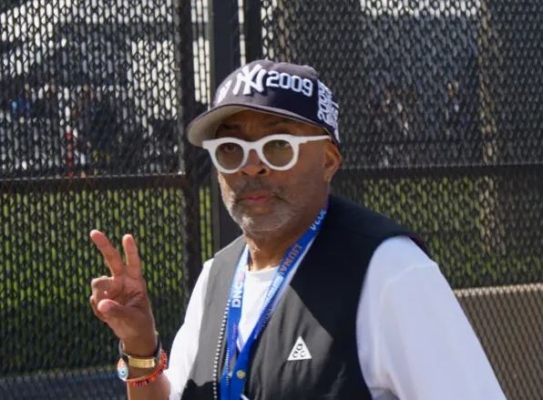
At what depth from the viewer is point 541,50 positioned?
5832mm

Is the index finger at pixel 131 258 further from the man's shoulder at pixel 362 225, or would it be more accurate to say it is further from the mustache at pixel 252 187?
the man's shoulder at pixel 362 225

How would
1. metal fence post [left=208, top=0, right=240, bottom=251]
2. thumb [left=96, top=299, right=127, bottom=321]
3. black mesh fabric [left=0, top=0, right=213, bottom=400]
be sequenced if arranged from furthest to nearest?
metal fence post [left=208, top=0, right=240, bottom=251] → black mesh fabric [left=0, top=0, right=213, bottom=400] → thumb [left=96, top=299, right=127, bottom=321]

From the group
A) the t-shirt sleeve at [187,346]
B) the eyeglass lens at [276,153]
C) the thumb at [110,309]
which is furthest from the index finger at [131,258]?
the eyeglass lens at [276,153]

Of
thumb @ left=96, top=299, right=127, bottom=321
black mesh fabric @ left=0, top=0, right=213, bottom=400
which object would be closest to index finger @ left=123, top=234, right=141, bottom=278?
thumb @ left=96, top=299, right=127, bottom=321

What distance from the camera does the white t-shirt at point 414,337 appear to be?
8.85 feet

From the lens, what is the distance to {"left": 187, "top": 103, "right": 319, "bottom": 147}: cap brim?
3023mm

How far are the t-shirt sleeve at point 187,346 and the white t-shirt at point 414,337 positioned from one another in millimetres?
608

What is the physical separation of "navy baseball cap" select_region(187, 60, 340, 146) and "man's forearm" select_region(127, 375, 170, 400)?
2.19ft

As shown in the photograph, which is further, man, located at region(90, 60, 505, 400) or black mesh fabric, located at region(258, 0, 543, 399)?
black mesh fabric, located at region(258, 0, 543, 399)

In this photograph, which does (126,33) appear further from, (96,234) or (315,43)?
(96,234)

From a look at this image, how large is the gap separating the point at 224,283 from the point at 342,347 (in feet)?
1.66

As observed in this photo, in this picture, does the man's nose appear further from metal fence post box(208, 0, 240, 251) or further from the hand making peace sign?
metal fence post box(208, 0, 240, 251)

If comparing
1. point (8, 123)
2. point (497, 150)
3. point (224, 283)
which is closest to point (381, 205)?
point (497, 150)

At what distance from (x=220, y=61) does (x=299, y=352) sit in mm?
2465
